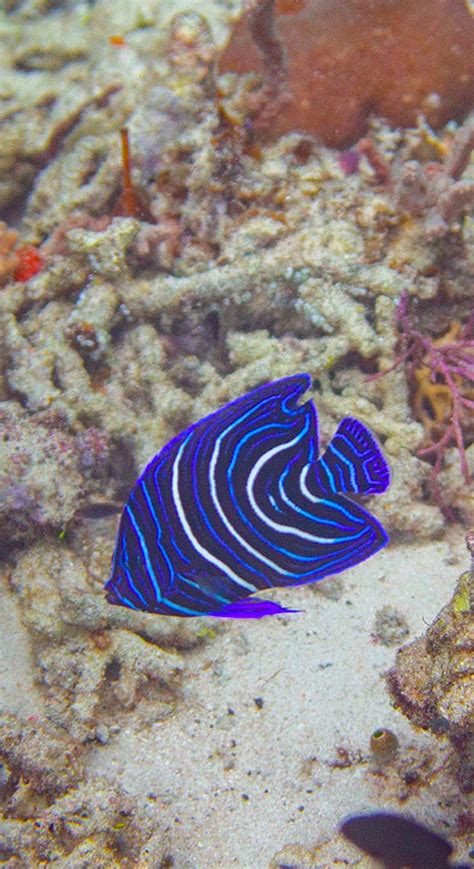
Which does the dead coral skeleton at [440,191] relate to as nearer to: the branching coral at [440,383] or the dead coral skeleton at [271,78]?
the branching coral at [440,383]

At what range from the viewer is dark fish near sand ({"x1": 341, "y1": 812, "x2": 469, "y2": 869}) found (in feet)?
7.16

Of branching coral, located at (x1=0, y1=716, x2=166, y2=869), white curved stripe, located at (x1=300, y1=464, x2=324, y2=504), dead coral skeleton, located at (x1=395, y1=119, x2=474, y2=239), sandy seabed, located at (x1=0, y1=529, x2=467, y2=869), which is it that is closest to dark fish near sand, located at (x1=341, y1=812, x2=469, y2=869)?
sandy seabed, located at (x1=0, y1=529, x2=467, y2=869)

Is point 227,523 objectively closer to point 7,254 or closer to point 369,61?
point 7,254

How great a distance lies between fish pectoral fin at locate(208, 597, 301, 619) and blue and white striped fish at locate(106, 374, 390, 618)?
0.07 ft

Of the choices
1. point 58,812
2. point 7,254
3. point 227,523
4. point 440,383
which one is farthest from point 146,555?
point 7,254

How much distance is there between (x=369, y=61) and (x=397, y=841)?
4276 millimetres

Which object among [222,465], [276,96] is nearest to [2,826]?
[222,465]

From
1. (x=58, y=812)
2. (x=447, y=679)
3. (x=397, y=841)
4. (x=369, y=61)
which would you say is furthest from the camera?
(x=369, y=61)

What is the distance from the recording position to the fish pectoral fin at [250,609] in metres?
1.92

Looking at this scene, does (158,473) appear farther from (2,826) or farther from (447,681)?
(2,826)

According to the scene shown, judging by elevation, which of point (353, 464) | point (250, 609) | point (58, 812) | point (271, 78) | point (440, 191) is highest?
point (271, 78)

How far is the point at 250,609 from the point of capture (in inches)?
77.3

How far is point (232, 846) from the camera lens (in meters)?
2.60

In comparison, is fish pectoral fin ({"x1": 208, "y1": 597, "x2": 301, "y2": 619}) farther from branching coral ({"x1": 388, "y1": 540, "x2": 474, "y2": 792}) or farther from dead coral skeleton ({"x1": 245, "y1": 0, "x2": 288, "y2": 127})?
dead coral skeleton ({"x1": 245, "y1": 0, "x2": 288, "y2": 127})
